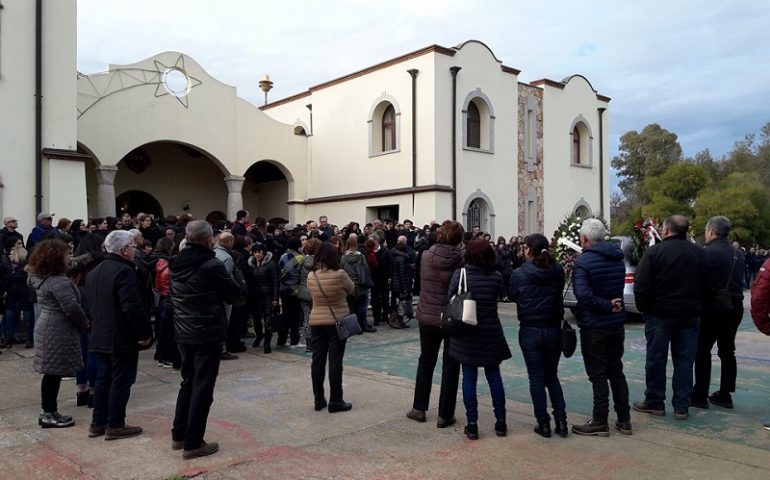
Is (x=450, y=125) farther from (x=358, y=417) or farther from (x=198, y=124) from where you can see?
(x=358, y=417)

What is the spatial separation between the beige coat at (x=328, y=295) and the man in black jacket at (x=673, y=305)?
2.79 m

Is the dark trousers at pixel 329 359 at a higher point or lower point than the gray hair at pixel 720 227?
lower

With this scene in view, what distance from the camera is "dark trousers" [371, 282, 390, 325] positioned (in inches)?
465

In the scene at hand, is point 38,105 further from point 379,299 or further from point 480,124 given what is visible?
point 480,124

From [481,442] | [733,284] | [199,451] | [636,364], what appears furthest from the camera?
[636,364]

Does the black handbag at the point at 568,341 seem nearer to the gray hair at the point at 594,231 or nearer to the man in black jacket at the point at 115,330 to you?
the gray hair at the point at 594,231

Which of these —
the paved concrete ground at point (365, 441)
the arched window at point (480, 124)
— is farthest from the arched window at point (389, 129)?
the paved concrete ground at point (365, 441)

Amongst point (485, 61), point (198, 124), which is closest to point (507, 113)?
point (485, 61)

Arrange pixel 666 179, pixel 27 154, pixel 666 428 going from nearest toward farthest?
pixel 666 428
pixel 27 154
pixel 666 179

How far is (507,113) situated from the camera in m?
21.2

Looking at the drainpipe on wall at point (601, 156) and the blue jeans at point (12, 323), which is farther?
the drainpipe on wall at point (601, 156)

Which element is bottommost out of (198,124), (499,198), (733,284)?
(733,284)

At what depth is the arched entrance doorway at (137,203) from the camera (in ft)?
68.9

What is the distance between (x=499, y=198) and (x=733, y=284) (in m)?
14.8
